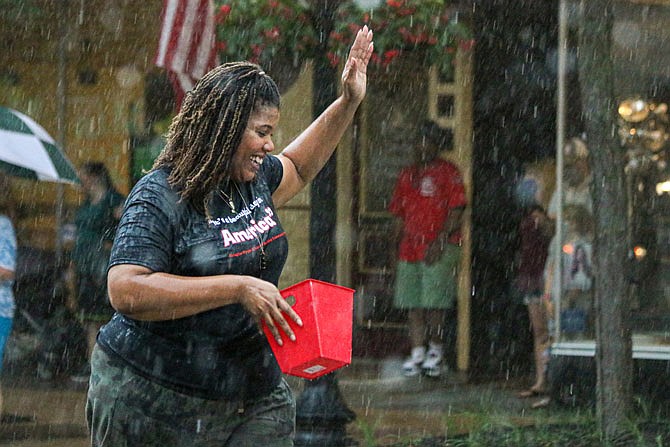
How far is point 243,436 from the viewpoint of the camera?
13.2 feet

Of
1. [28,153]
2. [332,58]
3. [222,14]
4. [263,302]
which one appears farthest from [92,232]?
[263,302]

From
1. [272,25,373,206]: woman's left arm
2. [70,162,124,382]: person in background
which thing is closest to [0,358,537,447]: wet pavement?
[70,162,124,382]: person in background

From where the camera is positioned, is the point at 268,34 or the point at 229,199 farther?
the point at 268,34

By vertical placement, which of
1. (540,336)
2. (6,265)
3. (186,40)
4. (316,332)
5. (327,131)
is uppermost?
(186,40)

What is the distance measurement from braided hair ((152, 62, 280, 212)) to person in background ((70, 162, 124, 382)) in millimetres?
6919

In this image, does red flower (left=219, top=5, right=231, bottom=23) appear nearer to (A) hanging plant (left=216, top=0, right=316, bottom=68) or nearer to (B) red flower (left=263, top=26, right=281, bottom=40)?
(A) hanging plant (left=216, top=0, right=316, bottom=68)

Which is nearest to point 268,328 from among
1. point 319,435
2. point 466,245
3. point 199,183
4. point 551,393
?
point 199,183

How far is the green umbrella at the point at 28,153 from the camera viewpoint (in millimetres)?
9594

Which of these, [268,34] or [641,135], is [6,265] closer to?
A: [268,34]

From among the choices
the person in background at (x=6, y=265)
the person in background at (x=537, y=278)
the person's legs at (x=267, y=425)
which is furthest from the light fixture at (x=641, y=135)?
the person's legs at (x=267, y=425)

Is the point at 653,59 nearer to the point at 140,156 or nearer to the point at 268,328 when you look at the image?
the point at 140,156

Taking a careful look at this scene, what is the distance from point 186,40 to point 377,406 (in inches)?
132

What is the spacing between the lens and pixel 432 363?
36.2 feet

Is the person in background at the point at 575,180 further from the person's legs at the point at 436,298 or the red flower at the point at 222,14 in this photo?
the red flower at the point at 222,14
